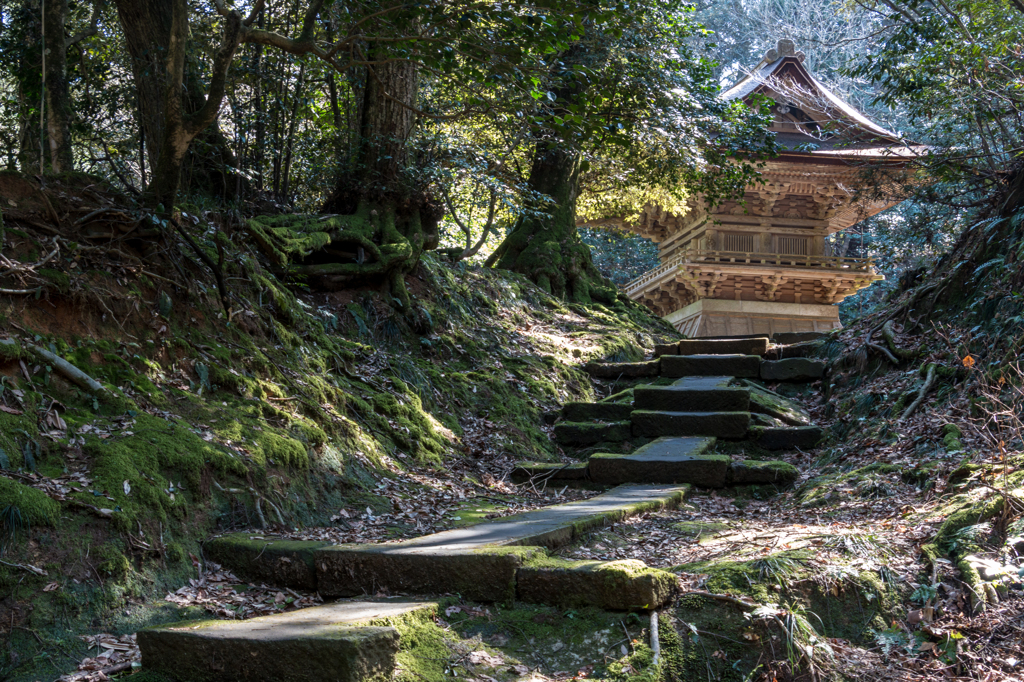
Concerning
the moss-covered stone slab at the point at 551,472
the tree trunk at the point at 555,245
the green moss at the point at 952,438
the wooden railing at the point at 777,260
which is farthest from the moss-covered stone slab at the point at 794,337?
the wooden railing at the point at 777,260

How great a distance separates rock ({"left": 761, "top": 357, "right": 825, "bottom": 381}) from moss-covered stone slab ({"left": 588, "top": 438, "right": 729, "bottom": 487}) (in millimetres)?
2354

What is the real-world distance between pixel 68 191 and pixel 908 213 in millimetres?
24064

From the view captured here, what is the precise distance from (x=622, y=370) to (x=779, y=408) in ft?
→ 7.20

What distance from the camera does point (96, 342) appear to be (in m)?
3.67

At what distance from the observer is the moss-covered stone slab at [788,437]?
6.08 meters

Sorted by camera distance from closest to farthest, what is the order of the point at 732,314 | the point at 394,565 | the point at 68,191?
the point at 394,565
the point at 68,191
the point at 732,314

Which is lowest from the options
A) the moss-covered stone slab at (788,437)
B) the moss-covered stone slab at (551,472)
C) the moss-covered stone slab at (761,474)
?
the moss-covered stone slab at (551,472)

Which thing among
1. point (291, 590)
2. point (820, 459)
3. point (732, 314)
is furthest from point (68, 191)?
point (732, 314)

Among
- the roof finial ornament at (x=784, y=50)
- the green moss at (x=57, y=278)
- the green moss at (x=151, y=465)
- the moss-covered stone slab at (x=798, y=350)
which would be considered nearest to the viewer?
the green moss at (x=151, y=465)

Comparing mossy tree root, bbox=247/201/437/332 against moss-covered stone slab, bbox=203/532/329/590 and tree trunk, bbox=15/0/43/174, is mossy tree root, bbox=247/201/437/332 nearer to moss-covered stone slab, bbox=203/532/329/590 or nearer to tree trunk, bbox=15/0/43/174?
tree trunk, bbox=15/0/43/174

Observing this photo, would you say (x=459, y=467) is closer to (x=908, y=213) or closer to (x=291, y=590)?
(x=291, y=590)

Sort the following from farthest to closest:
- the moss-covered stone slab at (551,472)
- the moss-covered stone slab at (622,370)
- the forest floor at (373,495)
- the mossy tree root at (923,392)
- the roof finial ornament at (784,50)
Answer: the roof finial ornament at (784,50) < the moss-covered stone slab at (622,370) < the moss-covered stone slab at (551,472) < the mossy tree root at (923,392) < the forest floor at (373,495)

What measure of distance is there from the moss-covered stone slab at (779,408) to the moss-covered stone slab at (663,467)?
3.96 feet

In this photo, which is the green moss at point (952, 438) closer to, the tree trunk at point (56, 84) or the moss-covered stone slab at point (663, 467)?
the moss-covered stone slab at point (663, 467)
